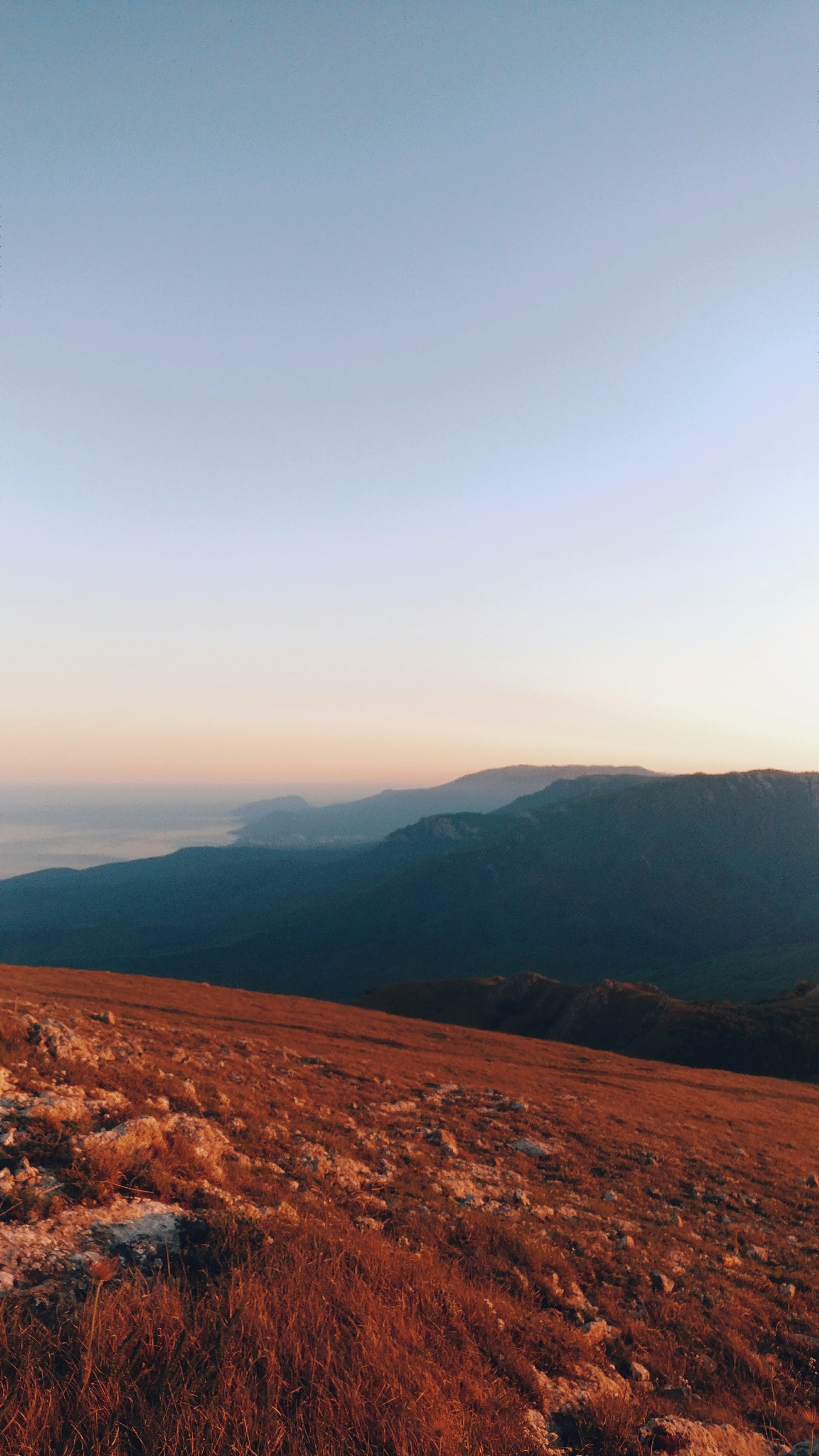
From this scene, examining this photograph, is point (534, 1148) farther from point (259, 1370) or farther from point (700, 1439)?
point (259, 1370)

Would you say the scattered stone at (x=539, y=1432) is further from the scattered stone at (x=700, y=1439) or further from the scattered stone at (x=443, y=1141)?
the scattered stone at (x=443, y=1141)

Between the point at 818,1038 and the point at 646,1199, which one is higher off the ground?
the point at 646,1199

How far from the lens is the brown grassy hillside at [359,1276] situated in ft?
13.4

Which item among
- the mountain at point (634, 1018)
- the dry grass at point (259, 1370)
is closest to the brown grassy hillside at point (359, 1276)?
the dry grass at point (259, 1370)

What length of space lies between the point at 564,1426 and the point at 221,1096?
10165 millimetres

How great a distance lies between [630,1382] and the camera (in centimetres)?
652

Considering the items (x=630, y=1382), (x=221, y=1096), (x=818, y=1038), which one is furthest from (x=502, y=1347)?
(x=818, y=1038)

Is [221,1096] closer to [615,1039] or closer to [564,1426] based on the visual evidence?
[564,1426]

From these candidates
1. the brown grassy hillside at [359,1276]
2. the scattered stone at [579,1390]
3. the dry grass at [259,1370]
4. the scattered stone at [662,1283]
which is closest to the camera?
the dry grass at [259,1370]

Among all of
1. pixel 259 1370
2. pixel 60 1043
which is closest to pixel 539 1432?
pixel 259 1370

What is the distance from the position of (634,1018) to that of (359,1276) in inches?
3289

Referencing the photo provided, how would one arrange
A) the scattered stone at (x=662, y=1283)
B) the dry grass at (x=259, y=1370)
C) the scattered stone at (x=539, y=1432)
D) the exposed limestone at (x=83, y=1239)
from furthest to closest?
the scattered stone at (x=662, y=1283), the exposed limestone at (x=83, y=1239), the scattered stone at (x=539, y=1432), the dry grass at (x=259, y=1370)

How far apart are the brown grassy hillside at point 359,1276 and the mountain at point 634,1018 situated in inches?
1894

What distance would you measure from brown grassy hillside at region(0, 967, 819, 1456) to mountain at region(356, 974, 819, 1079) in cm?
4809
